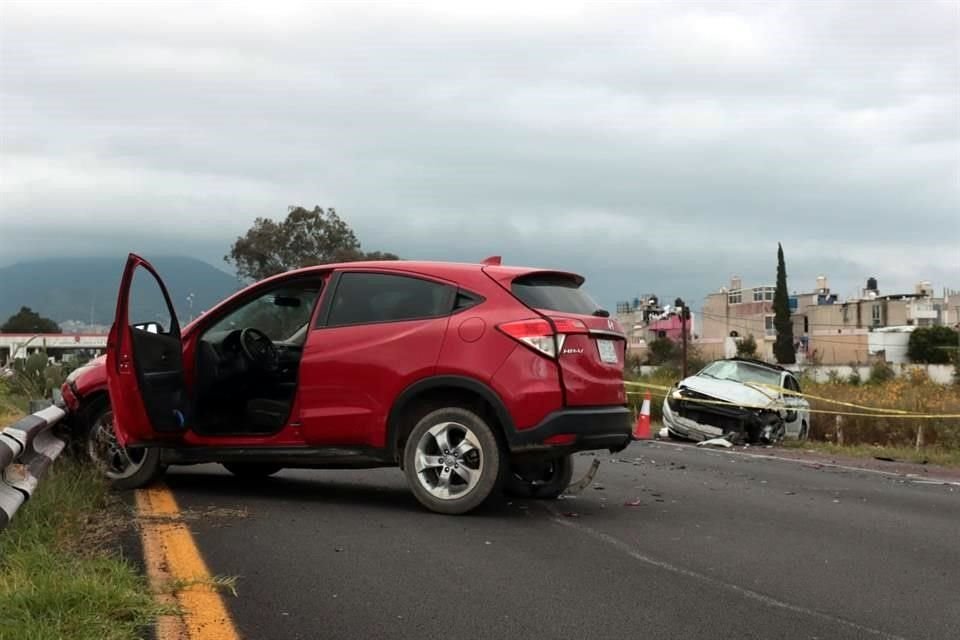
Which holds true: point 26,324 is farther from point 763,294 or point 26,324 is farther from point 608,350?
point 608,350

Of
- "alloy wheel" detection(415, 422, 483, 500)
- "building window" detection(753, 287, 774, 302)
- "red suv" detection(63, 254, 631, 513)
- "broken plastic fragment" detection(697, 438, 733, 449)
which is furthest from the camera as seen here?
"building window" detection(753, 287, 774, 302)

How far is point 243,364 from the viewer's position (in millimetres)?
7672

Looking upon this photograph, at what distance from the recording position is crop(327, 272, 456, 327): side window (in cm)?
699

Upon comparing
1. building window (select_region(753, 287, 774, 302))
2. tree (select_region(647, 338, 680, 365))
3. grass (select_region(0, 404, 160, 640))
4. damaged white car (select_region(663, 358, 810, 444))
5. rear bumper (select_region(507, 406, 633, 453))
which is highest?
building window (select_region(753, 287, 774, 302))

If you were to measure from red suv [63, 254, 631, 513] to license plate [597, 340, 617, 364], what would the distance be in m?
0.02

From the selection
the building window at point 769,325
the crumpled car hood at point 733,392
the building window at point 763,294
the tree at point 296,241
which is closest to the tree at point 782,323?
the building window at point 769,325

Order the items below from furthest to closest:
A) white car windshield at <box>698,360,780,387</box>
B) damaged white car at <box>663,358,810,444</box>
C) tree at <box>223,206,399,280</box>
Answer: tree at <box>223,206,399,280</box> < white car windshield at <box>698,360,780,387</box> < damaged white car at <box>663,358,810,444</box>

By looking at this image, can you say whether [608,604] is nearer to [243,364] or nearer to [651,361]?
Result: [243,364]

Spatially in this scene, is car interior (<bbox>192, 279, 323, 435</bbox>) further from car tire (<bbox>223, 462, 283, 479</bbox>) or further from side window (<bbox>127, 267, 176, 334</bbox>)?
car tire (<bbox>223, 462, 283, 479</bbox>)

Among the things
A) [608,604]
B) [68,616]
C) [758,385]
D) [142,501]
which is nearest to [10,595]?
[68,616]

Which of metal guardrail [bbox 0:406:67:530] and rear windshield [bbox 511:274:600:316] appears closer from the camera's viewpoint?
metal guardrail [bbox 0:406:67:530]

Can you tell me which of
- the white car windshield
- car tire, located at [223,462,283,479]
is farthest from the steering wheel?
the white car windshield

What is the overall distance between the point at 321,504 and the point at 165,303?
1.91 meters

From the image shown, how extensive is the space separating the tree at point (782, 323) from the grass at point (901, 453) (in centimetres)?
6252
